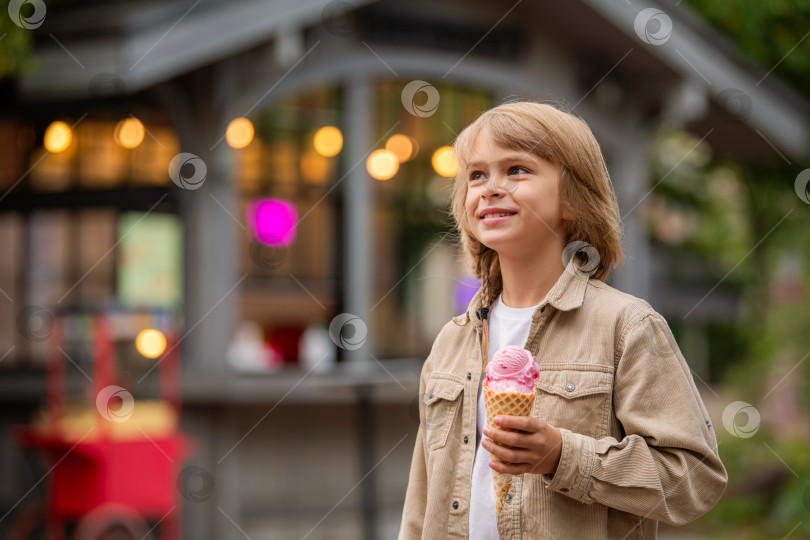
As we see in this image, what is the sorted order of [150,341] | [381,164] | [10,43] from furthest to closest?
[381,164], [150,341], [10,43]

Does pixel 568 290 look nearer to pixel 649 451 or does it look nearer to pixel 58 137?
pixel 649 451

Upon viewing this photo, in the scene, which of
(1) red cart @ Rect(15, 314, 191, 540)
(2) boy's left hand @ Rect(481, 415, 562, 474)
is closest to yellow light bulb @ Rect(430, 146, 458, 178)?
(1) red cart @ Rect(15, 314, 191, 540)

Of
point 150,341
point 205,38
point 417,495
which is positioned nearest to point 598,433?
point 417,495

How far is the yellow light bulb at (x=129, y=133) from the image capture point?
767 cm

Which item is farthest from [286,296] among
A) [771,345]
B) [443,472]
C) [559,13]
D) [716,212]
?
[443,472]

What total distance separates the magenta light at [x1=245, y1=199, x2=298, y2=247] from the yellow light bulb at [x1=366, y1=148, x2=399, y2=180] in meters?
0.69

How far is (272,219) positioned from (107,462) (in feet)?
9.34

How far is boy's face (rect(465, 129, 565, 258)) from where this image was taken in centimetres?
211

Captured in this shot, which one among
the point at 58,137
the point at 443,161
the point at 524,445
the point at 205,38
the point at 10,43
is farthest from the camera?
the point at 443,161

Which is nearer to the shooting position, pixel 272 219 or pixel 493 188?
pixel 493 188

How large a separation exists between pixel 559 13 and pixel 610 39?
0.50 meters

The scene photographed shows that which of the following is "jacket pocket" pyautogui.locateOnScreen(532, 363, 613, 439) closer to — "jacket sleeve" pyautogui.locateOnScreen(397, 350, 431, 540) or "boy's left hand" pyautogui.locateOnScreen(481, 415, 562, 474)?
"boy's left hand" pyautogui.locateOnScreen(481, 415, 562, 474)

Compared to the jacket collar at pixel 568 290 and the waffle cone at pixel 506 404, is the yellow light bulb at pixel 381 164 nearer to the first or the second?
the jacket collar at pixel 568 290

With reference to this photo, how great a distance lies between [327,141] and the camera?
820cm
